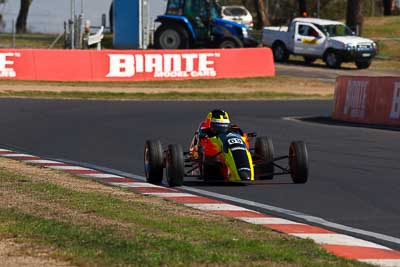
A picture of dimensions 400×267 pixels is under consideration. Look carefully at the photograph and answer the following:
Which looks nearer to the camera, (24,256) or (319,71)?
(24,256)

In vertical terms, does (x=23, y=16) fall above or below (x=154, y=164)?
below

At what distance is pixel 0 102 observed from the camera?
30031 mm

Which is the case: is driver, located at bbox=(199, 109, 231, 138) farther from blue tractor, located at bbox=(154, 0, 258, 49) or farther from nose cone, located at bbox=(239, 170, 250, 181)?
blue tractor, located at bbox=(154, 0, 258, 49)

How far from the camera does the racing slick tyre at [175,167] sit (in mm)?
13812

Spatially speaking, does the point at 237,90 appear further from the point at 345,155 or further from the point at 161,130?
the point at 345,155

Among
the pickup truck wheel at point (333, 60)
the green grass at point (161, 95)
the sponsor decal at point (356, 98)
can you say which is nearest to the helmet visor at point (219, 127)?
the sponsor decal at point (356, 98)

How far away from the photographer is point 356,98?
26.3 meters

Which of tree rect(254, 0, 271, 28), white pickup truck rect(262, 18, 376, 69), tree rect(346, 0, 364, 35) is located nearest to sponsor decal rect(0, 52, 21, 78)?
white pickup truck rect(262, 18, 376, 69)

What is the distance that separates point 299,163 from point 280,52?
35747 millimetres

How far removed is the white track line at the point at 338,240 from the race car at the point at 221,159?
13.1 feet

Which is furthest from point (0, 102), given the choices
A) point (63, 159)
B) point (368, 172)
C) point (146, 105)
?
point (368, 172)

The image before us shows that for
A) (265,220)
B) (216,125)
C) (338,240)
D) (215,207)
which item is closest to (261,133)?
(216,125)

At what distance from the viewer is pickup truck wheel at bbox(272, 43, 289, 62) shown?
49281mm

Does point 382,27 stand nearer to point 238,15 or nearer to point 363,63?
point 238,15
